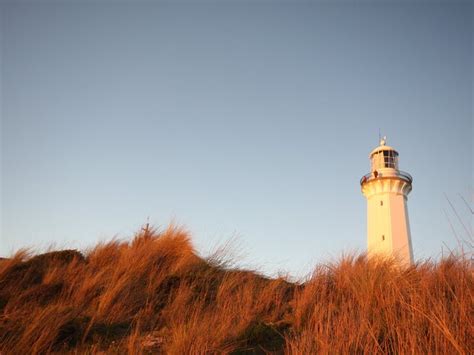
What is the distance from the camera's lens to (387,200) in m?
19.7

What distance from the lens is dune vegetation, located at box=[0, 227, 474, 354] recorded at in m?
2.55

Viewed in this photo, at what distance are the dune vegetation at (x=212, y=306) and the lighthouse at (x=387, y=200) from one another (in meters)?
15.3

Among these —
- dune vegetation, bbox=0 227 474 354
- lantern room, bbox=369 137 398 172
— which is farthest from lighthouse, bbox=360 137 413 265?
dune vegetation, bbox=0 227 474 354

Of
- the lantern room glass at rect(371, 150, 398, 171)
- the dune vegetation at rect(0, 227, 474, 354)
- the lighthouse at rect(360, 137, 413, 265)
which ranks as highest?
the lantern room glass at rect(371, 150, 398, 171)

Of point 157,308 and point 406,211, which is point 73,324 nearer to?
point 157,308

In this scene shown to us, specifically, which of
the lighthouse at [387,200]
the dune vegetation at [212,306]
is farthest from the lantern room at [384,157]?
the dune vegetation at [212,306]

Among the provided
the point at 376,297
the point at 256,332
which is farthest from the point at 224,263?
the point at 376,297

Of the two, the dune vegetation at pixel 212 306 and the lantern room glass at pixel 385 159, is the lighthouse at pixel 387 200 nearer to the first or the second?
the lantern room glass at pixel 385 159

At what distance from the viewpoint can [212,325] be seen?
315cm

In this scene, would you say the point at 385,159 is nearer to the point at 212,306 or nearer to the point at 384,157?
the point at 384,157

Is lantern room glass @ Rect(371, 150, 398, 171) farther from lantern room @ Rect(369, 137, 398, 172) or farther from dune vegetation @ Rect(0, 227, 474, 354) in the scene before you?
dune vegetation @ Rect(0, 227, 474, 354)

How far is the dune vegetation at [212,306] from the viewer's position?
2555 millimetres

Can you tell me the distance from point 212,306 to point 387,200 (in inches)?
707

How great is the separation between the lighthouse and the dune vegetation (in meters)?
15.3
